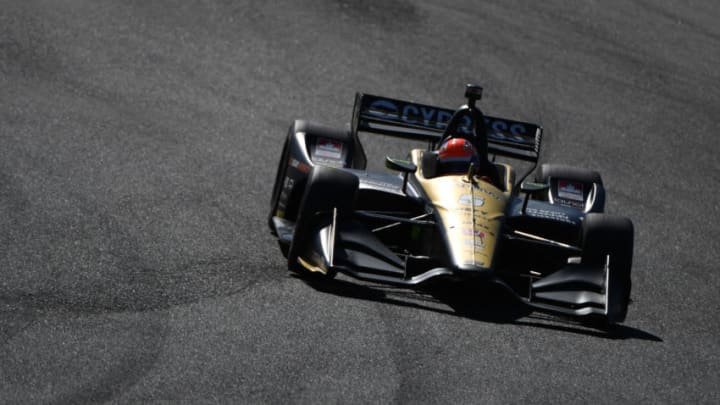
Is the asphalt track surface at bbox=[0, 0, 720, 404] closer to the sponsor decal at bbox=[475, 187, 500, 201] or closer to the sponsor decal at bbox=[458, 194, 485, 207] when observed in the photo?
the sponsor decal at bbox=[458, 194, 485, 207]

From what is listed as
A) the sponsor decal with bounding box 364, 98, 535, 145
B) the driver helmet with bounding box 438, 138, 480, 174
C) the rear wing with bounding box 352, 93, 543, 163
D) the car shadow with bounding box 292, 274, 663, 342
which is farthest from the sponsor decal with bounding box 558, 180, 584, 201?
the car shadow with bounding box 292, 274, 663, 342

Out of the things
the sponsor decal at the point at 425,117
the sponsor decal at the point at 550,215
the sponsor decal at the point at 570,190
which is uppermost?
the sponsor decal at the point at 425,117

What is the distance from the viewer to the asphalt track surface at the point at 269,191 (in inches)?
277

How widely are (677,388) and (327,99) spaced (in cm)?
721

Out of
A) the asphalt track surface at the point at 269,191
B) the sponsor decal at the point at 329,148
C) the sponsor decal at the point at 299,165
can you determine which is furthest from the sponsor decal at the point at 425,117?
the asphalt track surface at the point at 269,191

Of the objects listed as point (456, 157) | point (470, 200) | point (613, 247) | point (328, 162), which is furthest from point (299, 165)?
point (613, 247)

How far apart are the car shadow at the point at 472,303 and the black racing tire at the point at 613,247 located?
0.26m

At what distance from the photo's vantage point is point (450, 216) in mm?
8586

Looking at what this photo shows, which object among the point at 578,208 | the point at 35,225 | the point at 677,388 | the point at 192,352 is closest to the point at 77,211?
the point at 35,225

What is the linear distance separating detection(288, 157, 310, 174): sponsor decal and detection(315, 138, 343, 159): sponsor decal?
0.26m

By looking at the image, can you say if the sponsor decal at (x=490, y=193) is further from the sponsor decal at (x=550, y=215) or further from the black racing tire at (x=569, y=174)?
the black racing tire at (x=569, y=174)

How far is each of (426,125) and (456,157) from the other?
36.9 inches

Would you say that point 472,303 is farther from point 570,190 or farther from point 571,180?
point 571,180

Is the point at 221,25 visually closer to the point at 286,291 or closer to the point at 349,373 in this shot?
the point at 286,291
